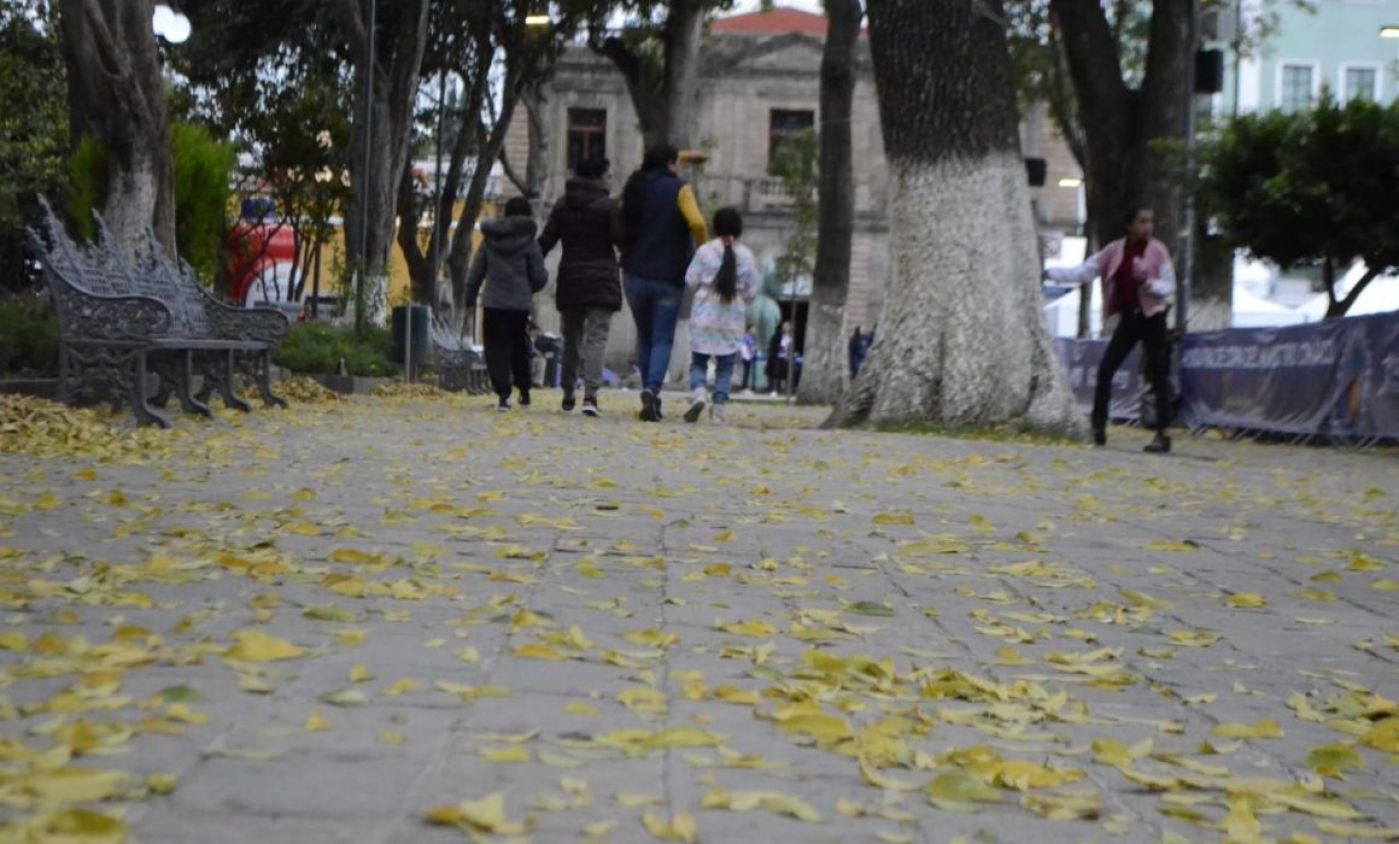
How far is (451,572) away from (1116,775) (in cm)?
267

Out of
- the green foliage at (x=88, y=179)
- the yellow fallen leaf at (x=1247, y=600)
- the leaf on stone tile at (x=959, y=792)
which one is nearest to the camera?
the leaf on stone tile at (x=959, y=792)

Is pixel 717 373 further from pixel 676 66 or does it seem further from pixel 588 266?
pixel 676 66

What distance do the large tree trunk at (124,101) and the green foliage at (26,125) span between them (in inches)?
251

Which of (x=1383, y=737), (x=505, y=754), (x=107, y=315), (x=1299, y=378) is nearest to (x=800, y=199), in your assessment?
(x=1299, y=378)

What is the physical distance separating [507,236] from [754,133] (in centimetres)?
4547

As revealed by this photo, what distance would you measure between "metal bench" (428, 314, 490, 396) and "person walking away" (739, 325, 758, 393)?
2257cm

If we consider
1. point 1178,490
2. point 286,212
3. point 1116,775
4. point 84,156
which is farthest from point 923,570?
point 286,212

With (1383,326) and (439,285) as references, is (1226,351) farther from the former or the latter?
(439,285)

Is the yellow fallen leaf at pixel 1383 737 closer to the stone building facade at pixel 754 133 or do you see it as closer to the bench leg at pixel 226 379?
the bench leg at pixel 226 379

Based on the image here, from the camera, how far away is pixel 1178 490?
37.7ft

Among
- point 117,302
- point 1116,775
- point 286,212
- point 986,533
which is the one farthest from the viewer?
point 286,212

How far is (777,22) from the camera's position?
74.1m

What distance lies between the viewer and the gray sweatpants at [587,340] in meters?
17.2

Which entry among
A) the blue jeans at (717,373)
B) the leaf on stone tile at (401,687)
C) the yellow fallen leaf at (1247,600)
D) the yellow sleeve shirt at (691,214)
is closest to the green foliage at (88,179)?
the yellow sleeve shirt at (691,214)
